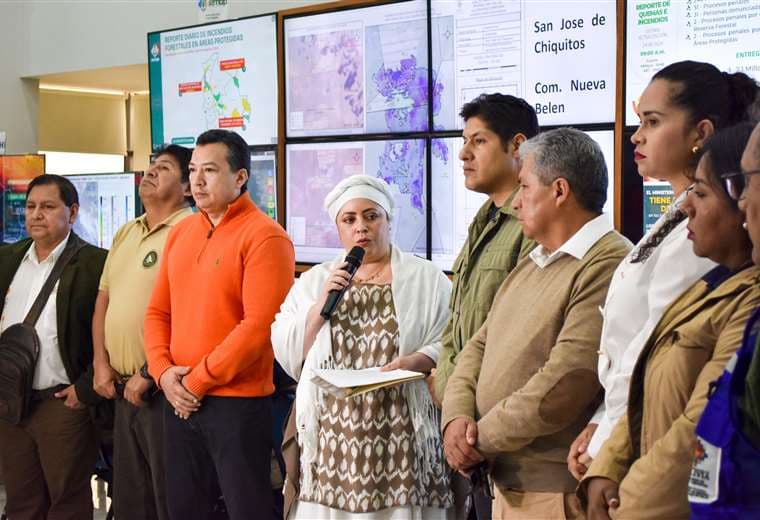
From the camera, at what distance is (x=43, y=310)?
417 cm

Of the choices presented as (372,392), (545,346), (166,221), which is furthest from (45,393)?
(545,346)

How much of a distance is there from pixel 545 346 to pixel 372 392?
0.75m

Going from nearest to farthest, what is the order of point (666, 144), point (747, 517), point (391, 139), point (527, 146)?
point (747, 517) < point (666, 144) < point (527, 146) < point (391, 139)

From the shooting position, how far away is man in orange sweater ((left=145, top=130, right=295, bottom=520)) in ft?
11.1

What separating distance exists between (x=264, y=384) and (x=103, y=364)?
88cm

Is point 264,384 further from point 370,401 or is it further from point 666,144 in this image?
point 666,144

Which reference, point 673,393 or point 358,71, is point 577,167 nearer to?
point 673,393

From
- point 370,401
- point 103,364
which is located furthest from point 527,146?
point 103,364

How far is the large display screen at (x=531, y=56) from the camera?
3648 mm

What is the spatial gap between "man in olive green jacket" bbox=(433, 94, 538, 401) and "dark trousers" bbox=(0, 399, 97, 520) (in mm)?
2018

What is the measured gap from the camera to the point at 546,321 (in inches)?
92.3

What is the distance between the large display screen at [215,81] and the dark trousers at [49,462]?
63.0 inches

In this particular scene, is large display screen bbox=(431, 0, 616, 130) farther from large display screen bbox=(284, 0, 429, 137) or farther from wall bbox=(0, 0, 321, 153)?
wall bbox=(0, 0, 321, 153)

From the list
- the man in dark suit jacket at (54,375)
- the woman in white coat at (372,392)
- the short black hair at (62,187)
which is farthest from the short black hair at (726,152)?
the short black hair at (62,187)
